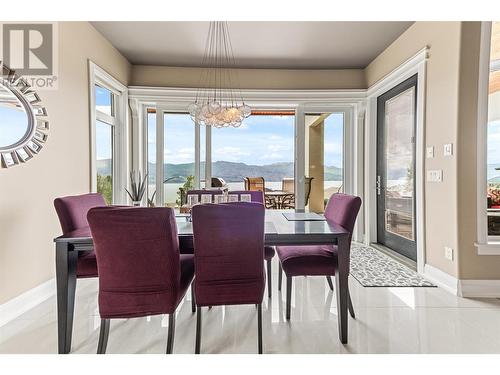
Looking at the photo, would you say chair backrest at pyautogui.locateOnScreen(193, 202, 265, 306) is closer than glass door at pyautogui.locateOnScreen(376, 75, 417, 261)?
Yes

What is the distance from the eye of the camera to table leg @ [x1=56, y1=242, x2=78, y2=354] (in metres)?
1.70

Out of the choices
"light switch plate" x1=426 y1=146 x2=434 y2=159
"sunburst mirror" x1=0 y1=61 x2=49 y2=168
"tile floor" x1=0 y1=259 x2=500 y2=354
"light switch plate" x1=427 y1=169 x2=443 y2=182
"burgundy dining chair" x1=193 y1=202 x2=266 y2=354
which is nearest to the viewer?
"burgundy dining chair" x1=193 y1=202 x2=266 y2=354

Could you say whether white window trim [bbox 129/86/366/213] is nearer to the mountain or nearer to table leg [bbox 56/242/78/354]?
the mountain

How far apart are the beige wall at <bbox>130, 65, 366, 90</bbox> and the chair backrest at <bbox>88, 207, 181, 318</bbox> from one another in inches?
136

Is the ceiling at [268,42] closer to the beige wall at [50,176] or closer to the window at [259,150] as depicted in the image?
the beige wall at [50,176]

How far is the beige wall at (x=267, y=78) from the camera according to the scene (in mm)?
4445

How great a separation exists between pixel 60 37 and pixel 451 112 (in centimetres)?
380

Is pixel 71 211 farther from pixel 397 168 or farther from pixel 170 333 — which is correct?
pixel 397 168

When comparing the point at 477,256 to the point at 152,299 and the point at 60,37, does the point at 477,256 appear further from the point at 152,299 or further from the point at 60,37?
the point at 60,37

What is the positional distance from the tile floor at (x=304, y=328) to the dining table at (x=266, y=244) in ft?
0.65

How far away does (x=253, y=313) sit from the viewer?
2.30m

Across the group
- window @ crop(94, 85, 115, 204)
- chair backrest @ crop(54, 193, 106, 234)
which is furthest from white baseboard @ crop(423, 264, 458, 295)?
window @ crop(94, 85, 115, 204)

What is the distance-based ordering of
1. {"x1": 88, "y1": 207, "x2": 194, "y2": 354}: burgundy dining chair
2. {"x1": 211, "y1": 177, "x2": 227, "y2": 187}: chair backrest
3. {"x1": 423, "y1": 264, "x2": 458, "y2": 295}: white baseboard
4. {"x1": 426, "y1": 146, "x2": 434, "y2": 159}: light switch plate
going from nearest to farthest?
{"x1": 88, "y1": 207, "x2": 194, "y2": 354}: burgundy dining chair → {"x1": 423, "y1": 264, "x2": 458, "y2": 295}: white baseboard → {"x1": 426, "y1": 146, "x2": 434, "y2": 159}: light switch plate → {"x1": 211, "y1": 177, "x2": 227, "y2": 187}: chair backrest
